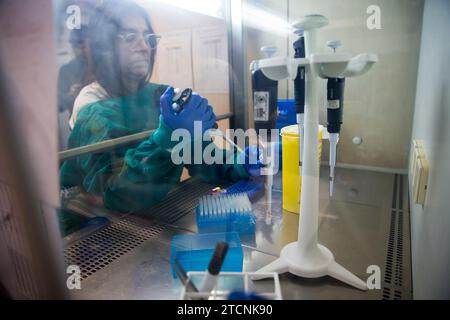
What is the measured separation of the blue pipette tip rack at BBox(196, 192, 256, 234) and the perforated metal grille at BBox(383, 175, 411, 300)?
1.28 feet

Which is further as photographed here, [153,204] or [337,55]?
[153,204]

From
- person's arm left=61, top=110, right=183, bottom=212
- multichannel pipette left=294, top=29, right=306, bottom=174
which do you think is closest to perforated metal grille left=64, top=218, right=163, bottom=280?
person's arm left=61, top=110, right=183, bottom=212

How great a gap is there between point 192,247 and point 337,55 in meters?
0.59

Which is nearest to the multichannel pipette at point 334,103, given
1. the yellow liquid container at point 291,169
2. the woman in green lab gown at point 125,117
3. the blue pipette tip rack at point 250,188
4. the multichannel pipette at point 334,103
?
the multichannel pipette at point 334,103

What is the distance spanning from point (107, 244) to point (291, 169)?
66 cm

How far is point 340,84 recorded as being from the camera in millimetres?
640

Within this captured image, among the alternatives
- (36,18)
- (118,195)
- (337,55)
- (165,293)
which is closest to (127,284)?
(165,293)

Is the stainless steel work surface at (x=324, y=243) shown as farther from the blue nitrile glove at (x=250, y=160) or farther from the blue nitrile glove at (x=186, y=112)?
the blue nitrile glove at (x=186, y=112)

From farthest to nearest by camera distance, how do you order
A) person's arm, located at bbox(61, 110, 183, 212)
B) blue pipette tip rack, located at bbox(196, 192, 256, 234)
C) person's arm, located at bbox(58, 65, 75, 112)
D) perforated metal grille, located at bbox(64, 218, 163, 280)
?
person's arm, located at bbox(61, 110, 183, 212)
blue pipette tip rack, located at bbox(196, 192, 256, 234)
perforated metal grille, located at bbox(64, 218, 163, 280)
person's arm, located at bbox(58, 65, 75, 112)

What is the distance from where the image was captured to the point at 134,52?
1.20 m

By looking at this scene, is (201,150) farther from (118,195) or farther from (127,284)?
(127,284)

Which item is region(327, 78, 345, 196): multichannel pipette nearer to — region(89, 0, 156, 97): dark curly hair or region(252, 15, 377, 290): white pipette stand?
region(252, 15, 377, 290): white pipette stand

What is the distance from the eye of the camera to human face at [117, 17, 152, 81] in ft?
3.80

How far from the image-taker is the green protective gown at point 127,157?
102 centimetres
